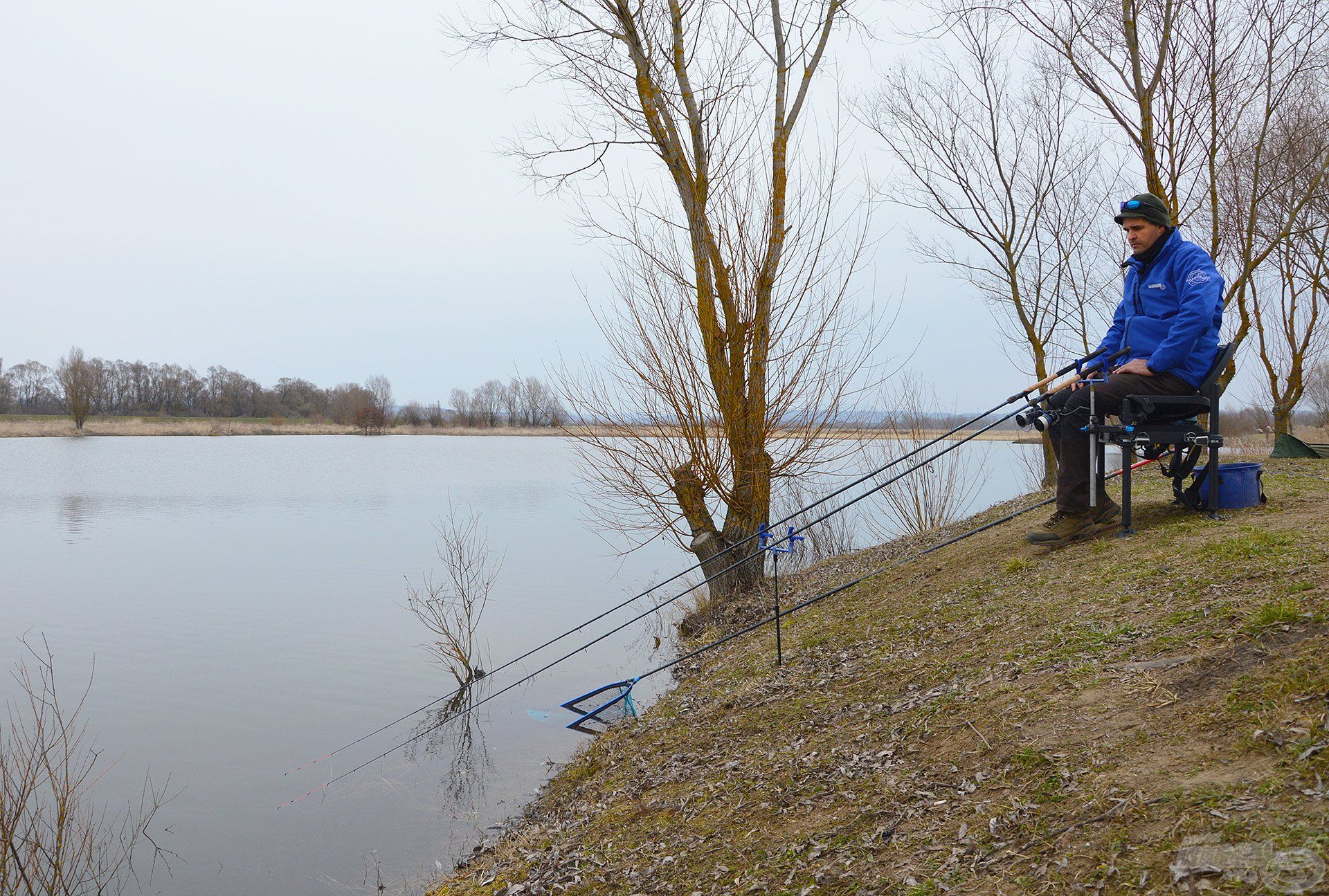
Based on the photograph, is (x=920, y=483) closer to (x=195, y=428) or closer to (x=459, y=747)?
(x=459, y=747)

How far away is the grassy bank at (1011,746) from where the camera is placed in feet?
8.92

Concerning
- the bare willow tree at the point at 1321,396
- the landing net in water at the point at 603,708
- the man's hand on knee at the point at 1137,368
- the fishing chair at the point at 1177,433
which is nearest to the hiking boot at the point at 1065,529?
the fishing chair at the point at 1177,433

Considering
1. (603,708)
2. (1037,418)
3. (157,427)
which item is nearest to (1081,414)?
(1037,418)

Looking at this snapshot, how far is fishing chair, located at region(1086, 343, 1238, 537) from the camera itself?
5.24 metres

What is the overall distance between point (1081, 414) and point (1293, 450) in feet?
22.3

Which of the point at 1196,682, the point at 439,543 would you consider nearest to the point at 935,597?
the point at 1196,682

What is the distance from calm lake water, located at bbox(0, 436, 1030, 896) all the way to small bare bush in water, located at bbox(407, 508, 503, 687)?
0.27 m

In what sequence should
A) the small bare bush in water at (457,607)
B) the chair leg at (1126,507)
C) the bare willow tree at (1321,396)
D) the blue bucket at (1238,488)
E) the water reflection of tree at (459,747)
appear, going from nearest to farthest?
the chair leg at (1126,507)
the blue bucket at (1238,488)
the water reflection of tree at (459,747)
the small bare bush in water at (457,607)
the bare willow tree at (1321,396)

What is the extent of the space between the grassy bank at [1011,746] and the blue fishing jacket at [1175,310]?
102 cm

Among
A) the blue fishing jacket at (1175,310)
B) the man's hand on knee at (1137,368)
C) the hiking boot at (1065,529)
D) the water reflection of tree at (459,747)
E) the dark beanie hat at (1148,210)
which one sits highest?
the dark beanie hat at (1148,210)

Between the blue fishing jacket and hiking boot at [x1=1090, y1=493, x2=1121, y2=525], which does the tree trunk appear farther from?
the blue fishing jacket

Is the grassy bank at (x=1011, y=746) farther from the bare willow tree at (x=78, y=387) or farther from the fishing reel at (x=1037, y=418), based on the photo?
the bare willow tree at (x=78, y=387)

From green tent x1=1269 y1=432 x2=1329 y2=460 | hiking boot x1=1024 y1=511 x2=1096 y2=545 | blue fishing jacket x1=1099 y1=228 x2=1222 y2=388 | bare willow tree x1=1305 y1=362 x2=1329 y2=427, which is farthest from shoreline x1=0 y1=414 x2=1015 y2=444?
blue fishing jacket x1=1099 y1=228 x2=1222 y2=388

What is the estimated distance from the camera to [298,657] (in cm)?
1134
